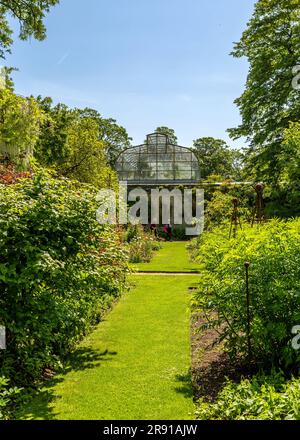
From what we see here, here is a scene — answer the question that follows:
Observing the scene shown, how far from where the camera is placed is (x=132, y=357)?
18.3ft

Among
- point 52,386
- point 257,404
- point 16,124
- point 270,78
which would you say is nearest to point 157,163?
point 270,78

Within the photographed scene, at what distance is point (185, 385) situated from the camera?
15.3 ft

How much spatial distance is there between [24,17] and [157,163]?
17616mm

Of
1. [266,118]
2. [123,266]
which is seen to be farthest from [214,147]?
[123,266]

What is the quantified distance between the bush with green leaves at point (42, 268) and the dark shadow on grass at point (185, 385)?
4.63 feet

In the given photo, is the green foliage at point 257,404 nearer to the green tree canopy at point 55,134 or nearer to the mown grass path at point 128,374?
the mown grass path at point 128,374

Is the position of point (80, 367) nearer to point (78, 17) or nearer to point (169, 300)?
point (169, 300)

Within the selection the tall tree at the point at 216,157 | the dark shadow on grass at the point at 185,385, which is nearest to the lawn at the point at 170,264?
the dark shadow on grass at the point at 185,385

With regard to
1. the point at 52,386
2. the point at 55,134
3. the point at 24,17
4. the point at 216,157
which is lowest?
the point at 52,386

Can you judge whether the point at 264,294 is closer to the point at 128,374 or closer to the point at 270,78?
the point at 128,374

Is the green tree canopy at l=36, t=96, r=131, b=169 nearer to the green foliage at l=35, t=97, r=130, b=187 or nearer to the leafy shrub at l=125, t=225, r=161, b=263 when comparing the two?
the green foliage at l=35, t=97, r=130, b=187

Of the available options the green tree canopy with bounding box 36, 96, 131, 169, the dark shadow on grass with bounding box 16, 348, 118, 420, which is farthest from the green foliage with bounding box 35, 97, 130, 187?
the dark shadow on grass with bounding box 16, 348, 118, 420

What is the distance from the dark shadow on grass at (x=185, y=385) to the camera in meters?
4.41

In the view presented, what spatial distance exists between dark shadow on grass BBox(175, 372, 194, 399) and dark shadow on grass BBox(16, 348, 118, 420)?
3.84 ft
